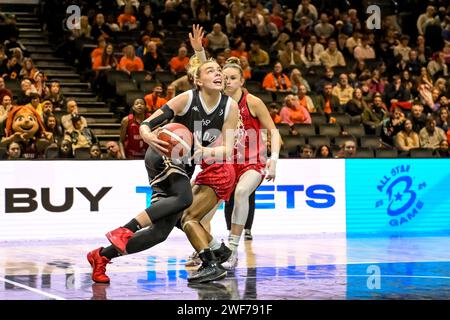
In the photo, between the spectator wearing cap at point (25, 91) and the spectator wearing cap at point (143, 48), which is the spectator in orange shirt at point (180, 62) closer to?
the spectator wearing cap at point (143, 48)

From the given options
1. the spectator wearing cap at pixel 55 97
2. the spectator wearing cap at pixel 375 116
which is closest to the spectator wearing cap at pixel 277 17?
the spectator wearing cap at pixel 375 116

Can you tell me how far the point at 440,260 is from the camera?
11922mm

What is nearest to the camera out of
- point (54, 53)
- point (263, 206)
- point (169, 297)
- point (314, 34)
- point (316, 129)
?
point (169, 297)

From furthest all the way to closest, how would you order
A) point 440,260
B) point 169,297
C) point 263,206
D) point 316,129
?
point 316,129 < point 263,206 < point 440,260 < point 169,297

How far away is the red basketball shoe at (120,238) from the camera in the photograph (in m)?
8.98

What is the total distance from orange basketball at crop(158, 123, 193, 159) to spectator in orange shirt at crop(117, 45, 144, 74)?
34.7 feet

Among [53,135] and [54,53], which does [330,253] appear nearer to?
[53,135]

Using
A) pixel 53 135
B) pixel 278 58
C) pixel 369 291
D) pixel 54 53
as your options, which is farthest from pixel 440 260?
pixel 54 53

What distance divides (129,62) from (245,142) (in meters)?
8.99

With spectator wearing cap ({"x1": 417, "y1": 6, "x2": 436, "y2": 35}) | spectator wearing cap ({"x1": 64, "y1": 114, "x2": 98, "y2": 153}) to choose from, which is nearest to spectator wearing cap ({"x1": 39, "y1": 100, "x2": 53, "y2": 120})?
spectator wearing cap ({"x1": 64, "y1": 114, "x2": 98, "y2": 153})

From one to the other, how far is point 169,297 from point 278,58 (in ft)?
46.4

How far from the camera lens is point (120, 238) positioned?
29.5 ft

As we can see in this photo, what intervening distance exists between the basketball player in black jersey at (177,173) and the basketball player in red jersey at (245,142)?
1.08 meters

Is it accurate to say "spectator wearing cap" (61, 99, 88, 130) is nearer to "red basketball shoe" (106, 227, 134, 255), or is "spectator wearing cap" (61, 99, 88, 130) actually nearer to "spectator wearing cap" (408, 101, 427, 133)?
"spectator wearing cap" (408, 101, 427, 133)
